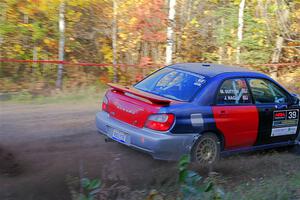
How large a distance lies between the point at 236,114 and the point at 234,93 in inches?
13.4

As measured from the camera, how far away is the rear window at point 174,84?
677cm

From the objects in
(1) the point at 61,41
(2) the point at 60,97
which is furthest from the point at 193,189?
(1) the point at 61,41

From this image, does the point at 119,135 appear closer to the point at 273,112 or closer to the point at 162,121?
the point at 162,121

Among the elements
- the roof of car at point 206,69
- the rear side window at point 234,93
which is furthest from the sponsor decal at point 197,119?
the roof of car at point 206,69

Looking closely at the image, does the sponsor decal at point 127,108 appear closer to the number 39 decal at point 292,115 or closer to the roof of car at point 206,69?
the roof of car at point 206,69

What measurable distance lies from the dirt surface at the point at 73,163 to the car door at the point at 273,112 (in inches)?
13.3

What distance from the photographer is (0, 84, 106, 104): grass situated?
1109cm

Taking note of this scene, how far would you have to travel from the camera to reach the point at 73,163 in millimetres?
6398

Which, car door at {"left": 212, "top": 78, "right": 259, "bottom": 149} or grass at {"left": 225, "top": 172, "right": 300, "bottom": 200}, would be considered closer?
grass at {"left": 225, "top": 172, "right": 300, "bottom": 200}

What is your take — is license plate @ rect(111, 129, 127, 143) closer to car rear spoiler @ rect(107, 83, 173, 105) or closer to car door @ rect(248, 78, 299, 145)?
car rear spoiler @ rect(107, 83, 173, 105)

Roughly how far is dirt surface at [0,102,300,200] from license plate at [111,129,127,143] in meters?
0.30

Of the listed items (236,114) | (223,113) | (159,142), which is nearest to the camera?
(159,142)

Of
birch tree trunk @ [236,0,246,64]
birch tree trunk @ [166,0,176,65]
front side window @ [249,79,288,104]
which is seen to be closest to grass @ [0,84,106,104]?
birch tree trunk @ [166,0,176,65]

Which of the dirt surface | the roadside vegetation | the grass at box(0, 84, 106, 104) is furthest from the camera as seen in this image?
the grass at box(0, 84, 106, 104)
